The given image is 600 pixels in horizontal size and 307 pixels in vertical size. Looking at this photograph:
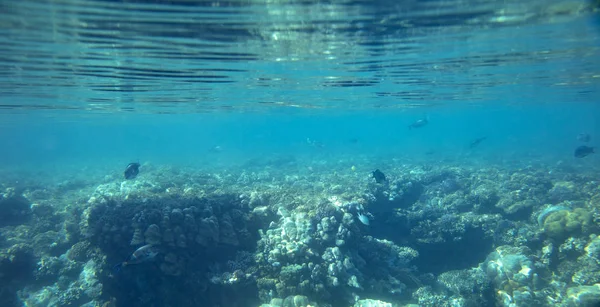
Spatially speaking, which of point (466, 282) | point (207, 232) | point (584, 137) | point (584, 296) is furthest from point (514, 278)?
point (584, 137)

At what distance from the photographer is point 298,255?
9125 mm

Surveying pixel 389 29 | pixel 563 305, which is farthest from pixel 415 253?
pixel 389 29

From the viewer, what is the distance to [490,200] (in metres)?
15.1

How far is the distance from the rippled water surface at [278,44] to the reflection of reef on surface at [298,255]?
221 inches

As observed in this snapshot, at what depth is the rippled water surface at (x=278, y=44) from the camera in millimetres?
8305

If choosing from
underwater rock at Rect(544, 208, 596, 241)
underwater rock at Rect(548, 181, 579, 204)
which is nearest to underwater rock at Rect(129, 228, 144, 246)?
underwater rock at Rect(544, 208, 596, 241)

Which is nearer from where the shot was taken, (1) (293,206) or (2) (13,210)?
(1) (293,206)

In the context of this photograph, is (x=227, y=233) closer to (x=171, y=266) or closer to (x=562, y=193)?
(x=171, y=266)

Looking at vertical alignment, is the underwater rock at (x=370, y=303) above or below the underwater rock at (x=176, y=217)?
below

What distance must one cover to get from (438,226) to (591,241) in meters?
4.71

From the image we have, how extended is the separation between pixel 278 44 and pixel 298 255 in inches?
302

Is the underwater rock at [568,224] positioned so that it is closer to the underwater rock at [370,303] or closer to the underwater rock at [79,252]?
A: the underwater rock at [370,303]

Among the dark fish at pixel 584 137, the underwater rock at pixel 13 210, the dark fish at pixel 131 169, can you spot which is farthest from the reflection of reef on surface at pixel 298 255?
the dark fish at pixel 584 137

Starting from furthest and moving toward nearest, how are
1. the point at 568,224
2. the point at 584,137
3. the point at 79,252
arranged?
the point at 584,137
the point at 79,252
the point at 568,224
